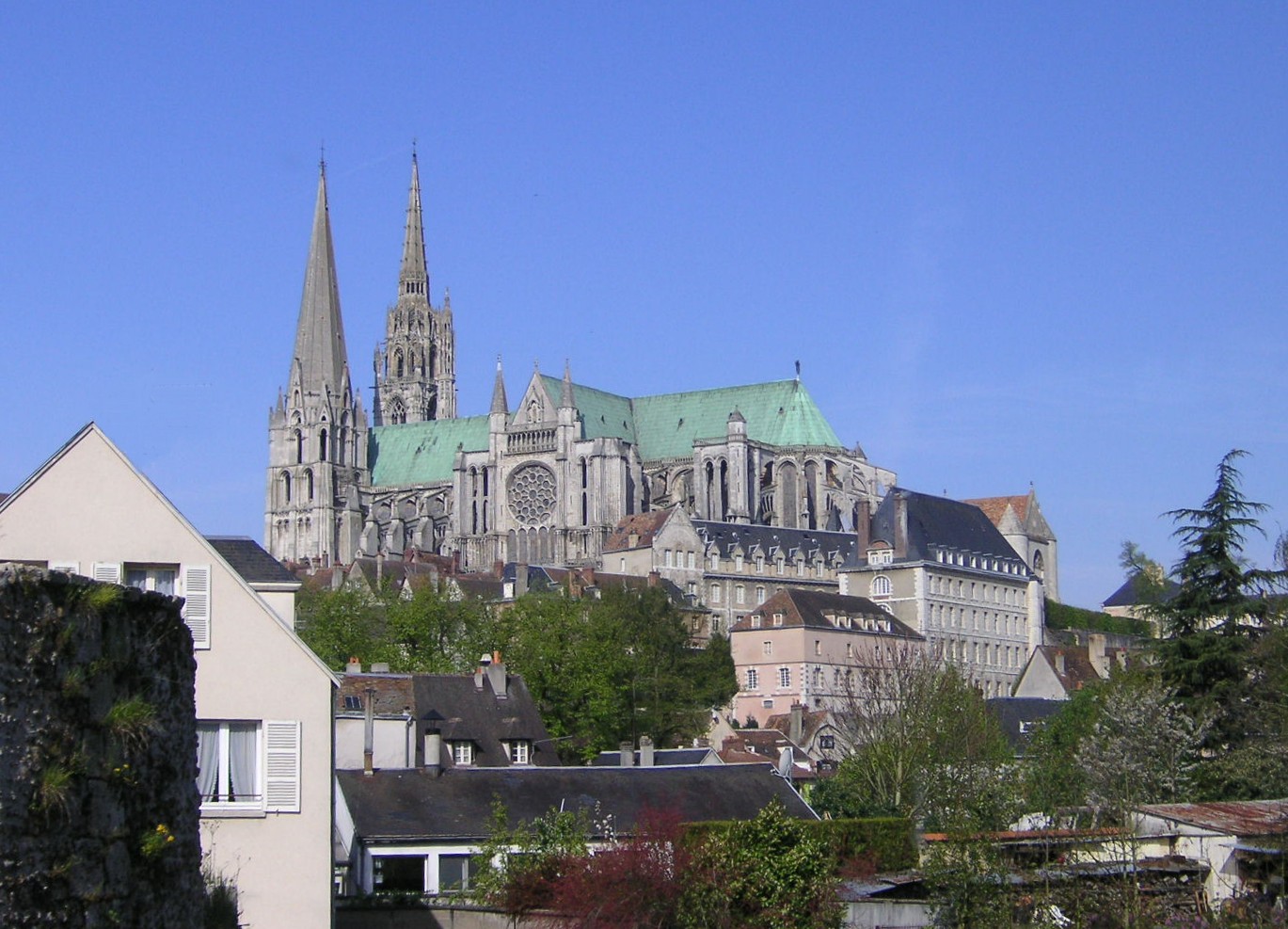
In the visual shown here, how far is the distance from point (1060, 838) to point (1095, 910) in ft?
11.9

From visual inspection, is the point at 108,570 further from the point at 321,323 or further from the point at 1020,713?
the point at 321,323

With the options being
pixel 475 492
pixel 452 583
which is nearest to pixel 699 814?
pixel 452 583

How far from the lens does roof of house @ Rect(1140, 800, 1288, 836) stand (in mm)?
25031

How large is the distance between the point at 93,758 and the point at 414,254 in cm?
16486

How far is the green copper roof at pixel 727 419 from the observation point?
5364 inches

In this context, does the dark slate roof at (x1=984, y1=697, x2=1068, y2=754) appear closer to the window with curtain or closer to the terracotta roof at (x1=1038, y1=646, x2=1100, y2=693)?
the terracotta roof at (x1=1038, y1=646, x2=1100, y2=693)

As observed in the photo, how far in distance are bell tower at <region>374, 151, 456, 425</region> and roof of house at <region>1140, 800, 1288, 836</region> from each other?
142857mm

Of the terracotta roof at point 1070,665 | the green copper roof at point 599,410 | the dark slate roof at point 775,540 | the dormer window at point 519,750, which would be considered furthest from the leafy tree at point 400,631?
the green copper roof at point 599,410

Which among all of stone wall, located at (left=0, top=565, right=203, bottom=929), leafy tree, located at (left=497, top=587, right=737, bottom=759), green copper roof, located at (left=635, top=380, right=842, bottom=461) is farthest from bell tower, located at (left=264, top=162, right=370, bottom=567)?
stone wall, located at (left=0, top=565, right=203, bottom=929)

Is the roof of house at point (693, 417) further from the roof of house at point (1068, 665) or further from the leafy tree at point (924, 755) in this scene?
the leafy tree at point (924, 755)

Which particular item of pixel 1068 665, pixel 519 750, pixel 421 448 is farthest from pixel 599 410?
pixel 519 750

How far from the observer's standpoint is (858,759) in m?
50.2

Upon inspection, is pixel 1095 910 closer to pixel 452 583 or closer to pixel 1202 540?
pixel 1202 540

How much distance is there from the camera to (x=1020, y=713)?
7369 centimetres
